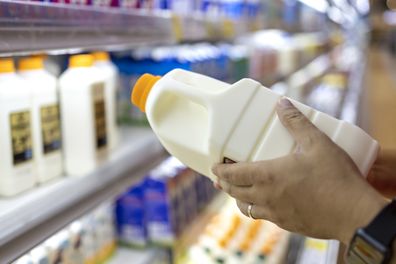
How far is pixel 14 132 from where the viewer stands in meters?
1.10

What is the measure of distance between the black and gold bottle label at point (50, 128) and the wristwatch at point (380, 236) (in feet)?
2.52

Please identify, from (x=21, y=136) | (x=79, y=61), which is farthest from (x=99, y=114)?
(x=21, y=136)

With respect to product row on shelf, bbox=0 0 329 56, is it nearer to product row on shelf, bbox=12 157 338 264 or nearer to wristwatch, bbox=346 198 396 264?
product row on shelf, bbox=12 157 338 264

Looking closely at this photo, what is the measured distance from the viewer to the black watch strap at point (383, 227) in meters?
0.78

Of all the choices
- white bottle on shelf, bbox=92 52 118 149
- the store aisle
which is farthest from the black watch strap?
the store aisle

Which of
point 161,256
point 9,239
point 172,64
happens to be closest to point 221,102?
point 9,239

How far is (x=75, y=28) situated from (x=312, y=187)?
0.59 meters

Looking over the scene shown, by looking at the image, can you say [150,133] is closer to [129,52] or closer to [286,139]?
[129,52]

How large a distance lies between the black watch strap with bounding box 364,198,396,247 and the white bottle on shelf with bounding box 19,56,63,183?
0.77m

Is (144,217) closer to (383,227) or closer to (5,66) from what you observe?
(5,66)

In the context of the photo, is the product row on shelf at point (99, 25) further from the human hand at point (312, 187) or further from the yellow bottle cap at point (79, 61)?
the human hand at point (312, 187)

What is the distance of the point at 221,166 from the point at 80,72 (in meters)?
0.58

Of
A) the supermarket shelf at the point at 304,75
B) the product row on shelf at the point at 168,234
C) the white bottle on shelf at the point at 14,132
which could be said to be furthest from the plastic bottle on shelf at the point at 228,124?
the supermarket shelf at the point at 304,75

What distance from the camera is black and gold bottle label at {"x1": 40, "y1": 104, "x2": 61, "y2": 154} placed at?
1208 millimetres
